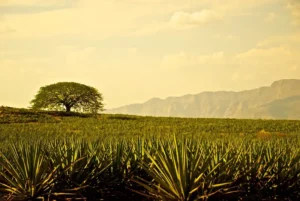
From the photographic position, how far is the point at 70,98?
228ft

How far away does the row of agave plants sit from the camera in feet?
28.1

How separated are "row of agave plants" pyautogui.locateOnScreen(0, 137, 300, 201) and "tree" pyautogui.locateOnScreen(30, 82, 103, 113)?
59.2 meters

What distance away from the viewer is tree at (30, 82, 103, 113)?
69.4m

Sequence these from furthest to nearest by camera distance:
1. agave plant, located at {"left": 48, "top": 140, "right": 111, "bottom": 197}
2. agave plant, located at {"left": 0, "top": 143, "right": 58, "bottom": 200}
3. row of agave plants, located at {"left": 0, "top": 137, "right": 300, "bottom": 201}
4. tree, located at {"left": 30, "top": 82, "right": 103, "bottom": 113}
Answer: tree, located at {"left": 30, "top": 82, "right": 103, "bottom": 113}, agave plant, located at {"left": 48, "top": 140, "right": 111, "bottom": 197}, agave plant, located at {"left": 0, "top": 143, "right": 58, "bottom": 200}, row of agave plants, located at {"left": 0, "top": 137, "right": 300, "bottom": 201}

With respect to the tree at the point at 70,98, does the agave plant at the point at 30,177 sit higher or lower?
lower

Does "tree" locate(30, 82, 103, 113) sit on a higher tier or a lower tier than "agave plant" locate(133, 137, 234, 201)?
higher

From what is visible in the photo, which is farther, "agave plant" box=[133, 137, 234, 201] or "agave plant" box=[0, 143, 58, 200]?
"agave plant" box=[0, 143, 58, 200]

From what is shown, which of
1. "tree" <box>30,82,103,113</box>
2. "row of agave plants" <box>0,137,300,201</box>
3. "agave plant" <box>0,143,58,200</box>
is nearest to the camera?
"row of agave plants" <box>0,137,300,201</box>

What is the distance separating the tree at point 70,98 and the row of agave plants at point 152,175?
59.2 metres

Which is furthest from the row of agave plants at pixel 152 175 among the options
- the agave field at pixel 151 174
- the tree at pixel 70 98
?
the tree at pixel 70 98

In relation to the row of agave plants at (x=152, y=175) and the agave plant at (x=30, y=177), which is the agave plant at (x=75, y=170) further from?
the agave plant at (x=30, y=177)

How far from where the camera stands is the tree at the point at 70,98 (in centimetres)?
6943

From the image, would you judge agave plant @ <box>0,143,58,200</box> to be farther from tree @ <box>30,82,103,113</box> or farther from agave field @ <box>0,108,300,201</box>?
tree @ <box>30,82,103,113</box>

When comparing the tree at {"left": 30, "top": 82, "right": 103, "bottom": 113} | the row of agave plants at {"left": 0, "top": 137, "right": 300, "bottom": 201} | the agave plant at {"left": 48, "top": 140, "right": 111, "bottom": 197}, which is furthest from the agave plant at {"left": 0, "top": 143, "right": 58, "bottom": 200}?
the tree at {"left": 30, "top": 82, "right": 103, "bottom": 113}
